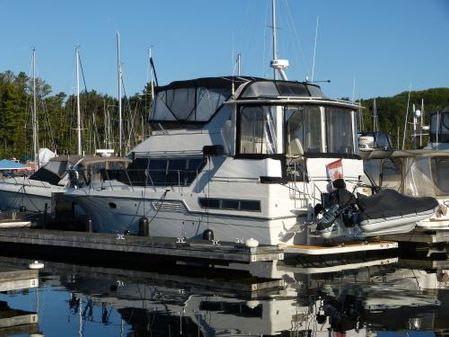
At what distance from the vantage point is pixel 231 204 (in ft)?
55.3

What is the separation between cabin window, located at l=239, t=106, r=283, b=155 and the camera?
16.9 m

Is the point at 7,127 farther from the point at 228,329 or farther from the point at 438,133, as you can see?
the point at 228,329

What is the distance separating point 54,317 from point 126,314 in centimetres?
122

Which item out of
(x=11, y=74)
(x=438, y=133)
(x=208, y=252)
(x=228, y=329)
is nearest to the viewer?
(x=228, y=329)

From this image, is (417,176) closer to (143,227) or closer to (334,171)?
(334,171)

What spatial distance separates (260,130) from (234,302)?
4916mm

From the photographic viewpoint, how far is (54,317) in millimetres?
12320

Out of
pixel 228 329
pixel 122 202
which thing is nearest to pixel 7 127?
pixel 122 202

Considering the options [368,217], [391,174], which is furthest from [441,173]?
[368,217]

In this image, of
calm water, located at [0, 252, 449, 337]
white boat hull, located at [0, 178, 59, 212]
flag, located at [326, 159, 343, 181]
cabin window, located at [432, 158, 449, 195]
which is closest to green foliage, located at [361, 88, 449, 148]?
white boat hull, located at [0, 178, 59, 212]

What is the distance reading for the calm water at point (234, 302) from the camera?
37.6 ft

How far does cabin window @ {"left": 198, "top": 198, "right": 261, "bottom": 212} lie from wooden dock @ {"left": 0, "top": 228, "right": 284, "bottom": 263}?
1.01 m

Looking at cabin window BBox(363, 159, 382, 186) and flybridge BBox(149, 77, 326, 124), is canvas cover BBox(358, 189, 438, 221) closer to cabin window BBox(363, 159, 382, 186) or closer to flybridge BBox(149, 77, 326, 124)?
flybridge BBox(149, 77, 326, 124)

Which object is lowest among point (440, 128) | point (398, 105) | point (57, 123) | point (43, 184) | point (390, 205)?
point (390, 205)
